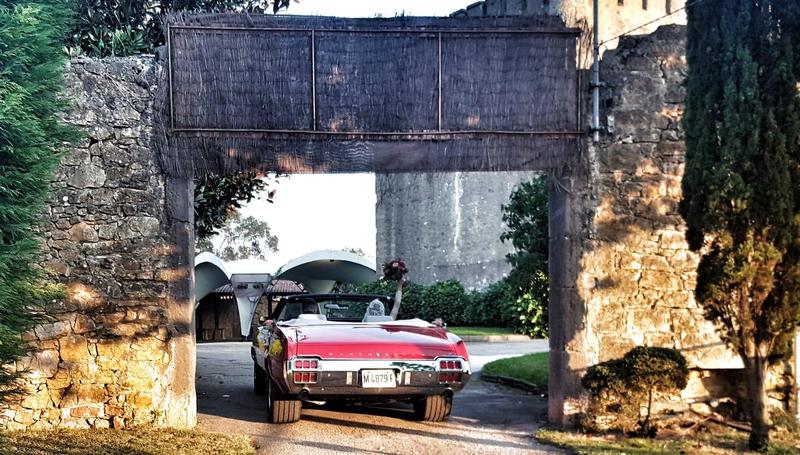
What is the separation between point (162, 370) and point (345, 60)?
356cm

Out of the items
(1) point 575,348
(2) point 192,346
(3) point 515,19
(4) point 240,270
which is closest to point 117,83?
(2) point 192,346

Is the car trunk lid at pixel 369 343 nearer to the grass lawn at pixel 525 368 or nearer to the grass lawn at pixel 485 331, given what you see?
the grass lawn at pixel 525 368

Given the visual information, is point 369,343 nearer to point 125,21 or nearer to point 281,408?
point 281,408

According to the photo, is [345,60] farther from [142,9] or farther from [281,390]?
[142,9]

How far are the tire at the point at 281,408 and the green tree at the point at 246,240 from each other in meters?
46.9

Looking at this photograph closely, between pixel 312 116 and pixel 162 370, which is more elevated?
pixel 312 116

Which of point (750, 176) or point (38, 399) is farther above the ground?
Result: point (750, 176)

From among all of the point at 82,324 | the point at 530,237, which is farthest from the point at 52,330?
the point at 530,237

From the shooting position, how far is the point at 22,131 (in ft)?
19.9

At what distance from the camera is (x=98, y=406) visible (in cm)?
902

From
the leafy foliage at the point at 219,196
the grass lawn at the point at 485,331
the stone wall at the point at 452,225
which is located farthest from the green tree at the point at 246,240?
the leafy foliage at the point at 219,196

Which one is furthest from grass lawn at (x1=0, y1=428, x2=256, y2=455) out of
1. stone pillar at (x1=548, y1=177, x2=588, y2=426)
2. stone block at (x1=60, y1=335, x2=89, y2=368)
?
stone pillar at (x1=548, y1=177, x2=588, y2=426)

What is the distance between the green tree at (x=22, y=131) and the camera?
19.7ft

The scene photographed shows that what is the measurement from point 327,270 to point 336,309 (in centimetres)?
1975
